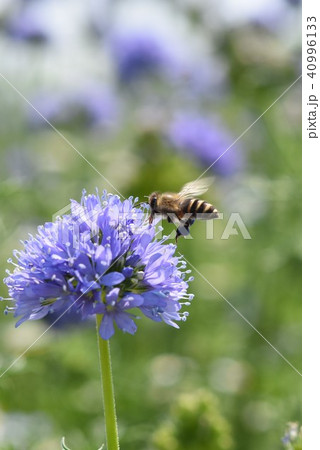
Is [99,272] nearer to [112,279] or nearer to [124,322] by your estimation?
[112,279]

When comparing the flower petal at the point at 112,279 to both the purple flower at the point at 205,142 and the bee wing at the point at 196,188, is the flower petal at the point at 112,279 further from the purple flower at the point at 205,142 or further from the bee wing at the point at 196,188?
the purple flower at the point at 205,142

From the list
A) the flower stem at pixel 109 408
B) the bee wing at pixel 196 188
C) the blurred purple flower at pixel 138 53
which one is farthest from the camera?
the blurred purple flower at pixel 138 53

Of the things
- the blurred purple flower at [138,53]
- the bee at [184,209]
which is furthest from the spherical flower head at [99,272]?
the blurred purple flower at [138,53]

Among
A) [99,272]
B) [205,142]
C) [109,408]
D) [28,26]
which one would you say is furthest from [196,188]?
[28,26]

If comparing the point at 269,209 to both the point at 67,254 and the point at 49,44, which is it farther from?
the point at 67,254

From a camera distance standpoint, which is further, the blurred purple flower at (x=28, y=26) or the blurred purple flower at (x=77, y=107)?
the blurred purple flower at (x=77, y=107)

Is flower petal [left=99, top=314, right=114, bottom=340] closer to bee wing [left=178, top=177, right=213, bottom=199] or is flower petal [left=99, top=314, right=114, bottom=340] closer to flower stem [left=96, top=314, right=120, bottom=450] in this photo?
flower stem [left=96, top=314, right=120, bottom=450]

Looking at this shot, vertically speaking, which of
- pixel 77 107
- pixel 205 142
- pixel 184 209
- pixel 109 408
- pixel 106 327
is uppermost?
pixel 77 107
